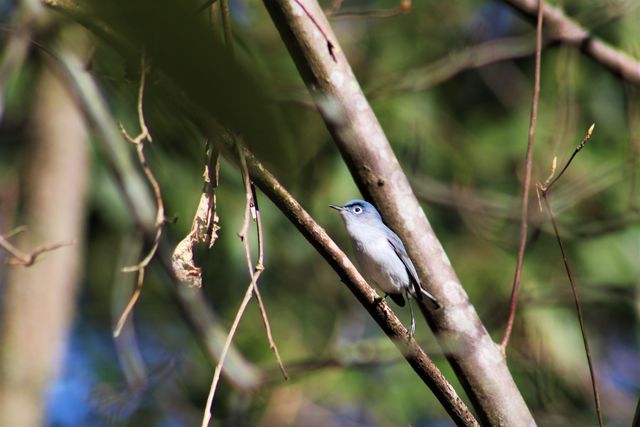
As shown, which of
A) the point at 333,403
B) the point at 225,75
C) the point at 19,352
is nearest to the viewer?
the point at 225,75

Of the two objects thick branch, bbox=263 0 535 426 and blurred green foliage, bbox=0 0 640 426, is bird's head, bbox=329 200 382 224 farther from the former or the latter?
thick branch, bbox=263 0 535 426

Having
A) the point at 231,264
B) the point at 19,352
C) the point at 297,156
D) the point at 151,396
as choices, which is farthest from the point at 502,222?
the point at 297,156

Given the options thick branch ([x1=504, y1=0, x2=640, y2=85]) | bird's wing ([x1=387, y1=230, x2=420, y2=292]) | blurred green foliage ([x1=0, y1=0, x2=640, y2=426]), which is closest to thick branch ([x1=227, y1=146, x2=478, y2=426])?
bird's wing ([x1=387, y1=230, x2=420, y2=292])

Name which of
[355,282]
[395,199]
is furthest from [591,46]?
[355,282]

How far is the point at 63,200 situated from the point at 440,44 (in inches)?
111

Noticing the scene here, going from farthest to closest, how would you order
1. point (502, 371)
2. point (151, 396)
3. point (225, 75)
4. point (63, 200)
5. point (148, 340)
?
point (148, 340), point (151, 396), point (63, 200), point (502, 371), point (225, 75)

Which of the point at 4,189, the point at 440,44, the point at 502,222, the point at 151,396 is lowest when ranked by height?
the point at 151,396

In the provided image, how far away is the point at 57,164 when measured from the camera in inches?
198

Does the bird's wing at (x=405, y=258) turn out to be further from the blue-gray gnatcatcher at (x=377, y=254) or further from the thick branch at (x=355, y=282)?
the thick branch at (x=355, y=282)

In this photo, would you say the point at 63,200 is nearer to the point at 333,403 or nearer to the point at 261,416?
the point at 261,416

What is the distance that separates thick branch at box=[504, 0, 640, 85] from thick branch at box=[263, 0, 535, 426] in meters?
1.36

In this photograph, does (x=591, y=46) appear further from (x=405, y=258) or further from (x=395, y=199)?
(x=395, y=199)

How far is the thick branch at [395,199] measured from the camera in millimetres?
1950

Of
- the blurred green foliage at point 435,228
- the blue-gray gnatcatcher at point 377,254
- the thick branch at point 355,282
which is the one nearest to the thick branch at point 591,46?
the blurred green foliage at point 435,228
